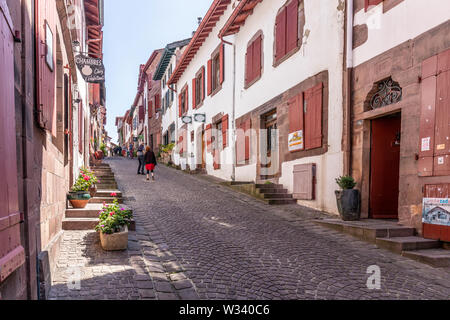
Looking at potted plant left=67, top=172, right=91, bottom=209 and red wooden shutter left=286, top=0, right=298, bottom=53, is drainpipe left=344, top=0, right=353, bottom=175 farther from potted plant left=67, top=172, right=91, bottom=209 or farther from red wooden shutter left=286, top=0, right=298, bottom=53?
potted plant left=67, top=172, right=91, bottom=209

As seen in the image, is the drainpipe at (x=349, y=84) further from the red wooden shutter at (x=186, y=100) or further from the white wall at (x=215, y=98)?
the red wooden shutter at (x=186, y=100)

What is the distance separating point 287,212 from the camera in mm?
8078

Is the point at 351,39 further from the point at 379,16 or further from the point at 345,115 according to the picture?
the point at 345,115

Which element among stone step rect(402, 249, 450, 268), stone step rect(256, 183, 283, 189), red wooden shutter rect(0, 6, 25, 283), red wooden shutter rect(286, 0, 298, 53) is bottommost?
stone step rect(402, 249, 450, 268)

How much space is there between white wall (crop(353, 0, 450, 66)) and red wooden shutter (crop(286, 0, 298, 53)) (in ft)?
7.54

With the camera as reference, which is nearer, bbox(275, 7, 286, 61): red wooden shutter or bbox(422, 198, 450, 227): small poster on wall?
bbox(422, 198, 450, 227): small poster on wall

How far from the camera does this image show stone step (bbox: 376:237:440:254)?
5.14 m

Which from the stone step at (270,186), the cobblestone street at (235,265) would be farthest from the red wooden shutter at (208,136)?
the cobblestone street at (235,265)

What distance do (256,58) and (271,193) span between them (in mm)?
4906

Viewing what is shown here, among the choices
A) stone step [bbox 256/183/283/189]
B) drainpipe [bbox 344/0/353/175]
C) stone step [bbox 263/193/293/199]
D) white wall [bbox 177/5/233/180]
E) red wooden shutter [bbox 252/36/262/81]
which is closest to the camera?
drainpipe [bbox 344/0/353/175]

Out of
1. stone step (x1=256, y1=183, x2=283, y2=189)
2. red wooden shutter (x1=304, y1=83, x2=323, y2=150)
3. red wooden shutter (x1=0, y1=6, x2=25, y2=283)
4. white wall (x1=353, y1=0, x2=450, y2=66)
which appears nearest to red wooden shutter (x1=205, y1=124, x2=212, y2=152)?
stone step (x1=256, y1=183, x2=283, y2=189)

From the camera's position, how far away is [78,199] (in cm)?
620

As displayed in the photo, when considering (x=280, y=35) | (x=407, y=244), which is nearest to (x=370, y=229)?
(x=407, y=244)

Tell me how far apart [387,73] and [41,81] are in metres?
5.98
